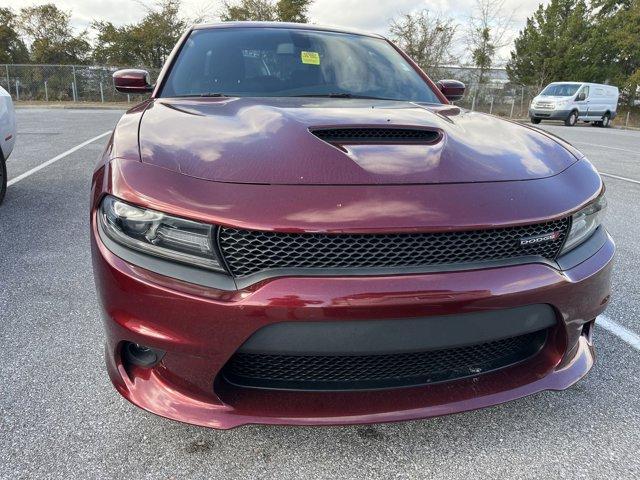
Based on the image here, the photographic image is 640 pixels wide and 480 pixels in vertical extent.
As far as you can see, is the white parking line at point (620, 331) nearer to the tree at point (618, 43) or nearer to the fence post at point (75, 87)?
the fence post at point (75, 87)

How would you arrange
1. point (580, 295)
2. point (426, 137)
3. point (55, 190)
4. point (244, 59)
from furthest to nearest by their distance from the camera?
point (55, 190)
point (244, 59)
point (426, 137)
point (580, 295)

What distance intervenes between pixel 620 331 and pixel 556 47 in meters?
35.8

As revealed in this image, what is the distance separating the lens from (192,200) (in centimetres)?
134

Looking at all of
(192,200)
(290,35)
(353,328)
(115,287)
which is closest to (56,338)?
(115,287)

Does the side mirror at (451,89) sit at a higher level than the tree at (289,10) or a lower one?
lower

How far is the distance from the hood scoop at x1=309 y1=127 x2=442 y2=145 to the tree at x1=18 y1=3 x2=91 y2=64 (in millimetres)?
31527

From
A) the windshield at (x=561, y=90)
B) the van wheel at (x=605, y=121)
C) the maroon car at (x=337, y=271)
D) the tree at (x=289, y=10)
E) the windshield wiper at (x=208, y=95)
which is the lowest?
the van wheel at (x=605, y=121)

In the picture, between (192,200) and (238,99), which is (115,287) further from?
(238,99)

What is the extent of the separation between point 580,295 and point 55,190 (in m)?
4.88

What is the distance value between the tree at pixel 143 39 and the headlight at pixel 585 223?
2778cm

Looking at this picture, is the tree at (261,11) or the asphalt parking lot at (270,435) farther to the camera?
the tree at (261,11)

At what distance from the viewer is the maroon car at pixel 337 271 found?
1317mm

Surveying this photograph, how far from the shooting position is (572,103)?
20.4 metres

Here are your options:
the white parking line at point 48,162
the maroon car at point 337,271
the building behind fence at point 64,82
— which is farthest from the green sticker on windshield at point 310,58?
the building behind fence at point 64,82
